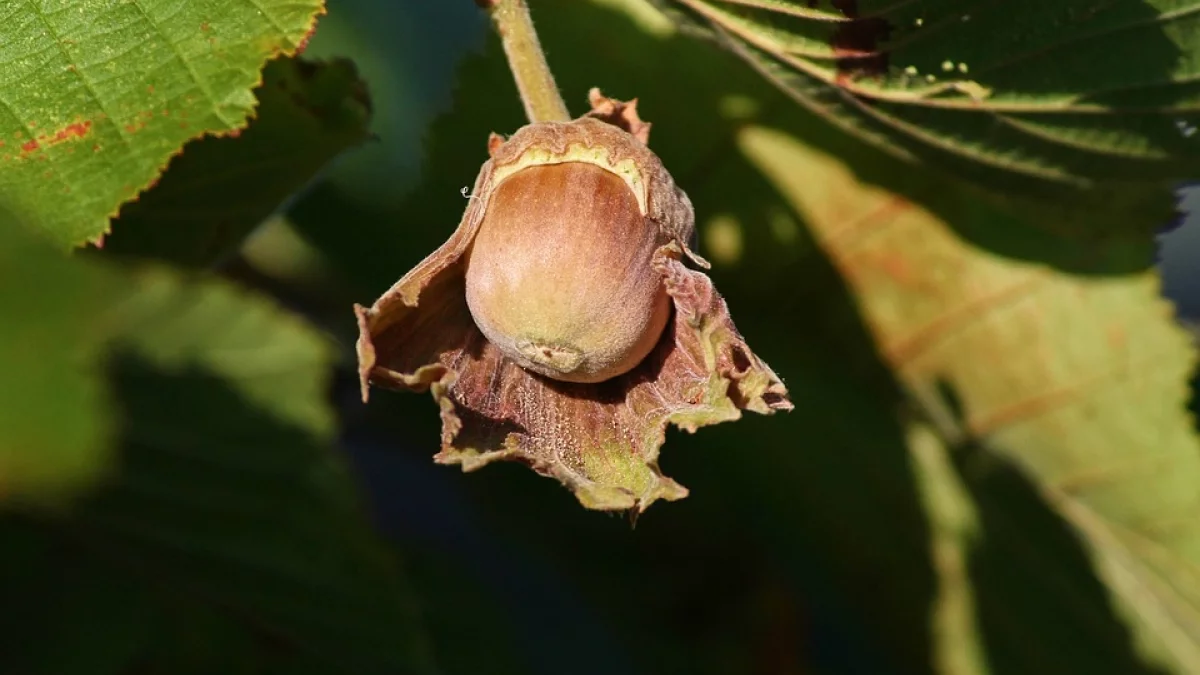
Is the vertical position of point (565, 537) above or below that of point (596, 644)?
above

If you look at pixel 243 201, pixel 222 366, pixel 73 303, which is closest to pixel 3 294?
pixel 73 303

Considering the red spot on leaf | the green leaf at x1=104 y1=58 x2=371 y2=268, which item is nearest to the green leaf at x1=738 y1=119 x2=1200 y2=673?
the green leaf at x1=104 y1=58 x2=371 y2=268

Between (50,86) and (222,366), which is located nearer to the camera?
(50,86)

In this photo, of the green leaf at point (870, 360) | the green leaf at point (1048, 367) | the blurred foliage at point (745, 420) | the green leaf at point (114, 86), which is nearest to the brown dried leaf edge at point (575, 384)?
the green leaf at point (114, 86)

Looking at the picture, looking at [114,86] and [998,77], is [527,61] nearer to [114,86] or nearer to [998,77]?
[114,86]

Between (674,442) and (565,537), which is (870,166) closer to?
(674,442)

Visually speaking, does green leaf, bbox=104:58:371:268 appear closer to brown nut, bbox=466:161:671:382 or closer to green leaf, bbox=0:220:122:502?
brown nut, bbox=466:161:671:382

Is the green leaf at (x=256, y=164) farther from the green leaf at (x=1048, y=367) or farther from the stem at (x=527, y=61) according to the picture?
the green leaf at (x=1048, y=367)
